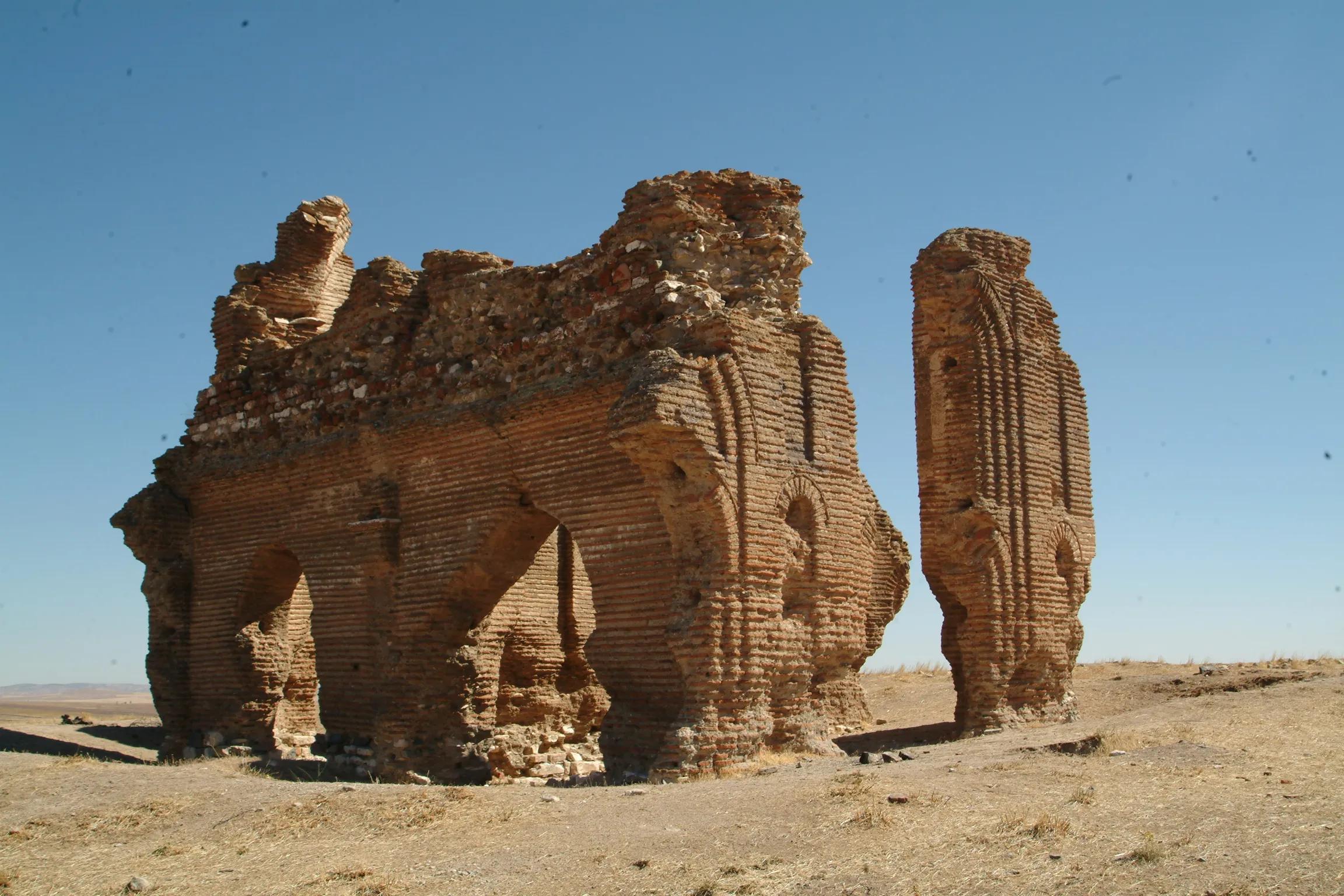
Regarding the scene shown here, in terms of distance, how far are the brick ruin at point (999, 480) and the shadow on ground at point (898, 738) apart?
1.65ft

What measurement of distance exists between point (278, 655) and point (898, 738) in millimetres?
7744

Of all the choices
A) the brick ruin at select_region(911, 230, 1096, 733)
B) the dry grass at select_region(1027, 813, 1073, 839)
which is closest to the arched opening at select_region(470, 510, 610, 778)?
the brick ruin at select_region(911, 230, 1096, 733)

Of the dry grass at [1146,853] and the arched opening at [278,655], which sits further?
the arched opening at [278,655]

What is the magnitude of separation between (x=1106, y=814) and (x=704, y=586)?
3812 millimetres

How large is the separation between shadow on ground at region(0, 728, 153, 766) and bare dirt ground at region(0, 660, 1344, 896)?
368 centimetres

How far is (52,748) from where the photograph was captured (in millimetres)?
16719

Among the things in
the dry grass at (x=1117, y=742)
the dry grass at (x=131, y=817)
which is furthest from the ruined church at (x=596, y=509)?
the dry grass at (x=131, y=817)

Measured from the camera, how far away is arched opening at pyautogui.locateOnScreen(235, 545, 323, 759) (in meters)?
15.6

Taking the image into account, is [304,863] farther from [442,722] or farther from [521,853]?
[442,722]

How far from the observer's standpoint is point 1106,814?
805 cm

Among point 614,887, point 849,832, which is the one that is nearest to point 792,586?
point 849,832

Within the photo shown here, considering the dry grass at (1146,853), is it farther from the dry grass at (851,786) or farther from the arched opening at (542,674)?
the arched opening at (542,674)

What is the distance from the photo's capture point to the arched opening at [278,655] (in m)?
15.6

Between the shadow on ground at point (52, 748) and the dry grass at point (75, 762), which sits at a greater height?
the dry grass at point (75, 762)
